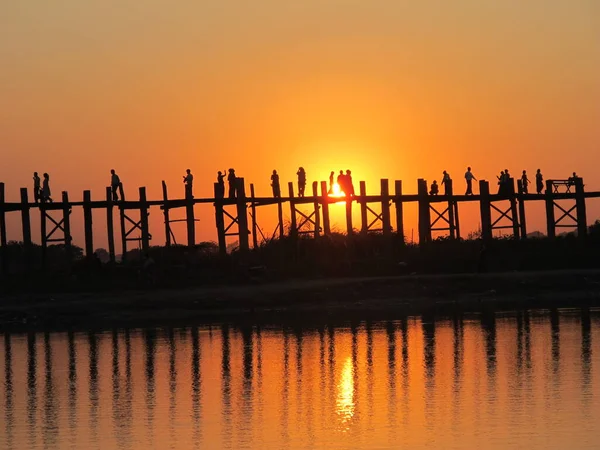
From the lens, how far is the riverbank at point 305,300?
38.8 m

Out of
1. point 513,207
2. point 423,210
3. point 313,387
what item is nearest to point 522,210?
point 513,207

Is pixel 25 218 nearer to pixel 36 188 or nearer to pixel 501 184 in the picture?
pixel 36 188

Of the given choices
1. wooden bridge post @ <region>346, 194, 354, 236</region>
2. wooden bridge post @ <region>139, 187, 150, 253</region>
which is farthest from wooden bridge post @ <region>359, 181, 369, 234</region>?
wooden bridge post @ <region>139, 187, 150, 253</region>

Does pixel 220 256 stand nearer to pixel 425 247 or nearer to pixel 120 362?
pixel 425 247

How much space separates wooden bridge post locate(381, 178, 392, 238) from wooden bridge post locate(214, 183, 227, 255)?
6.22 meters

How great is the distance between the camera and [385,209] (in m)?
47.9

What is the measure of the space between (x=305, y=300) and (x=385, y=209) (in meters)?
8.24

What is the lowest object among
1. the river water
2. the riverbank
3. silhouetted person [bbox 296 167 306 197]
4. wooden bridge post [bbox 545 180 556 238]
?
the river water

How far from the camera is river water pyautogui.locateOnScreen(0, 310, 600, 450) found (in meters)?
18.7

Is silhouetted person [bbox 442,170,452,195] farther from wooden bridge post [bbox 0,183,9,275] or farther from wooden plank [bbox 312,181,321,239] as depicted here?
wooden bridge post [bbox 0,183,9,275]

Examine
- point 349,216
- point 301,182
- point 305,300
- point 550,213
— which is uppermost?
point 301,182

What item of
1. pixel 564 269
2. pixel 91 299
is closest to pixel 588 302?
pixel 564 269

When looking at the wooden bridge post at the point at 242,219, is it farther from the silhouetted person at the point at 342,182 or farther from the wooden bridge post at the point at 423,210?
the wooden bridge post at the point at 423,210

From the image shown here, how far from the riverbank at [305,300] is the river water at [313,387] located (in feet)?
14.2
